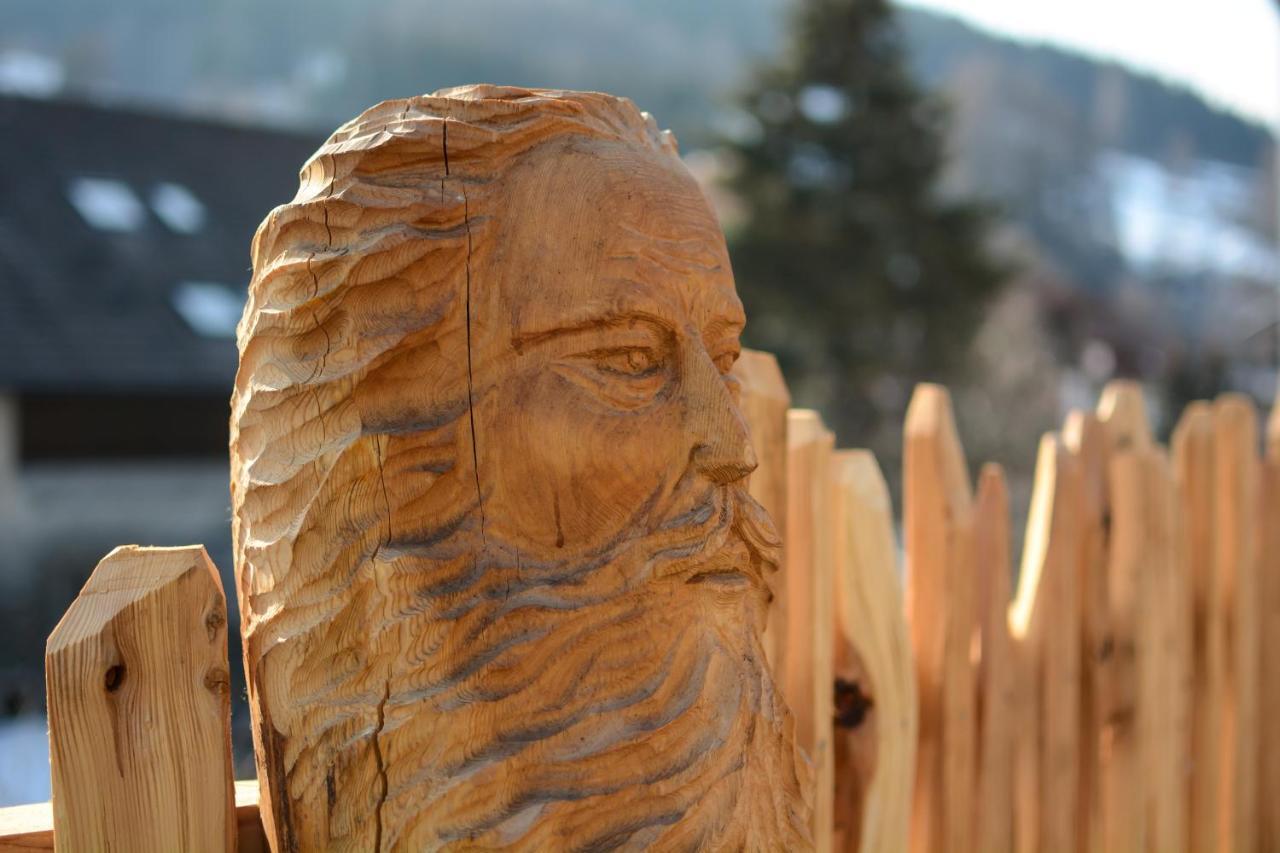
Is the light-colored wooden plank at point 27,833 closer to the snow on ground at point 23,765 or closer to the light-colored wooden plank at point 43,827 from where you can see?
the light-colored wooden plank at point 43,827

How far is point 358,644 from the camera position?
1.38 metres

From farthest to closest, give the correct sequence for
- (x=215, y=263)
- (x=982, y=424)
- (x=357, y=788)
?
(x=982, y=424) → (x=215, y=263) → (x=357, y=788)

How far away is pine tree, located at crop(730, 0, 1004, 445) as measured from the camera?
599 inches

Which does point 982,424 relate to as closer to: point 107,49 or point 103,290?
point 103,290

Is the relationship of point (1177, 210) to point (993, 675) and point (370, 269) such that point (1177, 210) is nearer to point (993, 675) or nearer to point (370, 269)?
point (993, 675)

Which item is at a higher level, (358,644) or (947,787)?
(358,644)

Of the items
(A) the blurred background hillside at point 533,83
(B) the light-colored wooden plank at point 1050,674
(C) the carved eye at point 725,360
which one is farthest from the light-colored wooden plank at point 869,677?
(A) the blurred background hillside at point 533,83

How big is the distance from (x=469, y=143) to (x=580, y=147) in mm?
140

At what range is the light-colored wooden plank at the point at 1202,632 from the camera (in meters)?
2.86

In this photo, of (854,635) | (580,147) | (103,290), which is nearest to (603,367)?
(580,147)

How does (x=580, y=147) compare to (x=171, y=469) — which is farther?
(x=171, y=469)

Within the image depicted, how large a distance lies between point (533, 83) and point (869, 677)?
26.1 m

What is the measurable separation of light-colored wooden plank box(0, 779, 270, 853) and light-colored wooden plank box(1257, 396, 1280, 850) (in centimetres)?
259

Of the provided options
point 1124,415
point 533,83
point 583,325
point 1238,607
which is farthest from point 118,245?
point 533,83
